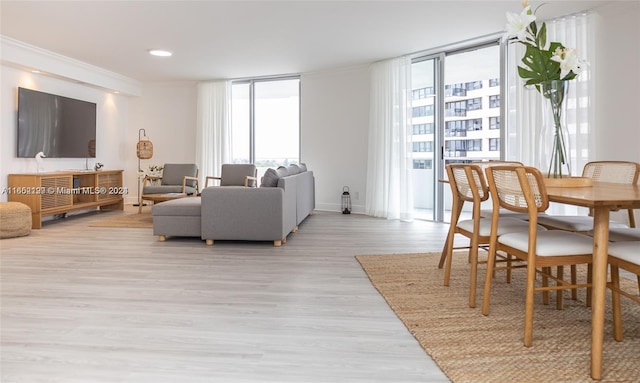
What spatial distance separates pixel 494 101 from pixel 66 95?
668 centimetres

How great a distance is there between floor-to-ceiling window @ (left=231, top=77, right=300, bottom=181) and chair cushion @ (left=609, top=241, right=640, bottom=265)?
6841 millimetres

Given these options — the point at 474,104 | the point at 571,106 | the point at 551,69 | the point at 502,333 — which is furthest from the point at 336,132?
the point at 502,333

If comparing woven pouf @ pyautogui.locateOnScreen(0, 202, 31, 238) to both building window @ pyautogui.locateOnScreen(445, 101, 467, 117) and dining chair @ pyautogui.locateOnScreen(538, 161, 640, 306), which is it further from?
building window @ pyautogui.locateOnScreen(445, 101, 467, 117)

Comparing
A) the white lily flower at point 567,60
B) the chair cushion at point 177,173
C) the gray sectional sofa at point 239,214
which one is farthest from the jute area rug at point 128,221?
the white lily flower at point 567,60

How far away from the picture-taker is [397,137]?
22.9 ft

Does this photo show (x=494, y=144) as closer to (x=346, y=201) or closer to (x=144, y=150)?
(x=346, y=201)

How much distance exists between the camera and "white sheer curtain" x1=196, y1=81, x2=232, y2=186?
28.3 feet

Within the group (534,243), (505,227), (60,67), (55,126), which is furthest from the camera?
(55,126)

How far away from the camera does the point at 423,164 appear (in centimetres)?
698

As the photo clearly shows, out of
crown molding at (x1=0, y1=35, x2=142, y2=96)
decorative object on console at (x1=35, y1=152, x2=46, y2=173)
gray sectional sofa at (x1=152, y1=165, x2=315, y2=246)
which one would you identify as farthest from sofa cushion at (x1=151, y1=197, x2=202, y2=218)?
crown molding at (x1=0, y1=35, x2=142, y2=96)

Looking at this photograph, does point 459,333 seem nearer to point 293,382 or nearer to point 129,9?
point 293,382

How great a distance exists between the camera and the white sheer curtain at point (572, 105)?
4.76 meters

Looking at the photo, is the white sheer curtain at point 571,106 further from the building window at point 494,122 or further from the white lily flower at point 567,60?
the white lily flower at point 567,60

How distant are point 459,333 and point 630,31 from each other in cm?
395
